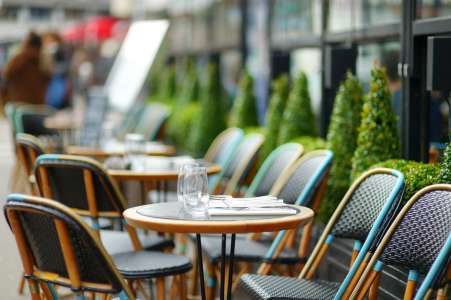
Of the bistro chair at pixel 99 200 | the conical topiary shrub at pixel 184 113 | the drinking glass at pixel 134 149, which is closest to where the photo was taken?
the bistro chair at pixel 99 200

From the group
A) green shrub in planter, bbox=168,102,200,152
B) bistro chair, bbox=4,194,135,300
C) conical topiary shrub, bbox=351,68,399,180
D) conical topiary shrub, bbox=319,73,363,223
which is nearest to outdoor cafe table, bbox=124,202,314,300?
bistro chair, bbox=4,194,135,300

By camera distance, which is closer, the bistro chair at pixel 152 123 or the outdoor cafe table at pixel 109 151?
the outdoor cafe table at pixel 109 151

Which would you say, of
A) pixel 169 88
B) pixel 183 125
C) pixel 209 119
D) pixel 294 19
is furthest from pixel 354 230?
pixel 169 88

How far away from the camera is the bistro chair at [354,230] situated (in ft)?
12.0

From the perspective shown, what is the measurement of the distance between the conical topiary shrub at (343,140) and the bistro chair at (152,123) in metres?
3.46

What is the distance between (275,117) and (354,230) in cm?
319

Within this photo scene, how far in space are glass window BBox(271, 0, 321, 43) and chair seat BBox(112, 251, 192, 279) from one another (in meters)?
3.31

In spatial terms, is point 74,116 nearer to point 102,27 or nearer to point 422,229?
point 422,229

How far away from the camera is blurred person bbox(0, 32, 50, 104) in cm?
1121

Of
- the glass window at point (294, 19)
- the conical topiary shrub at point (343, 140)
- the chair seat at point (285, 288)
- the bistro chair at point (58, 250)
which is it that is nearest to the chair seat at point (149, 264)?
the chair seat at point (285, 288)

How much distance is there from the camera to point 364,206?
13.0ft

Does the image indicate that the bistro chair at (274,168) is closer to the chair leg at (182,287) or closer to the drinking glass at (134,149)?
the chair leg at (182,287)

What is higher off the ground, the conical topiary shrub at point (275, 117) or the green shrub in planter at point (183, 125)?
the conical topiary shrub at point (275, 117)

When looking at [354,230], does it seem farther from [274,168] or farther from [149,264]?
[274,168]
